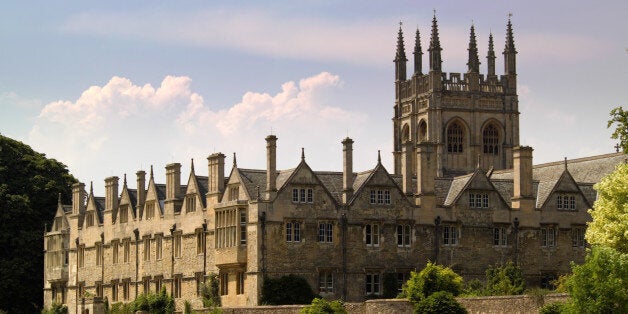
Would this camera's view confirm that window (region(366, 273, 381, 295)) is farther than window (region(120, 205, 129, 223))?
No

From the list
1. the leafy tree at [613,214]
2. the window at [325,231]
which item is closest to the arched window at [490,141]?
the window at [325,231]

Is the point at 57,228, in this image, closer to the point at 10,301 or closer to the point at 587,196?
the point at 10,301

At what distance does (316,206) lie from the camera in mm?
76812

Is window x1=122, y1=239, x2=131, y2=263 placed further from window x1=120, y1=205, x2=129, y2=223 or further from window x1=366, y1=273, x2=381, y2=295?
window x1=366, y1=273, x2=381, y2=295

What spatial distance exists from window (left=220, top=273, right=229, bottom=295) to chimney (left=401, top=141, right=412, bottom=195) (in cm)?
1081

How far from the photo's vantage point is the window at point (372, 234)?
257 ft

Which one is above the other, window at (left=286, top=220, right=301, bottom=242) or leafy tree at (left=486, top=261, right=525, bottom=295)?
window at (left=286, top=220, right=301, bottom=242)

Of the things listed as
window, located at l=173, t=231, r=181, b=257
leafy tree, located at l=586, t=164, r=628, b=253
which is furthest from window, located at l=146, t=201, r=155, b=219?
leafy tree, located at l=586, t=164, r=628, b=253

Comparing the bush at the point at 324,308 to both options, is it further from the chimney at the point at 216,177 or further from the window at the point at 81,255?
the window at the point at 81,255

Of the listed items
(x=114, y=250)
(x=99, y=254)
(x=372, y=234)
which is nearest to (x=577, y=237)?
(x=372, y=234)

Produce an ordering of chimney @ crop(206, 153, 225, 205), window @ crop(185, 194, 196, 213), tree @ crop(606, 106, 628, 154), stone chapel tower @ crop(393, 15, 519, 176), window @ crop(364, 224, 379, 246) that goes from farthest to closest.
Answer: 1. stone chapel tower @ crop(393, 15, 519, 176)
2. window @ crop(185, 194, 196, 213)
3. chimney @ crop(206, 153, 225, 205)
4. window @ crop(364, 224, 379, 246)
5. tree @ crop(606, 106, 628, 154)

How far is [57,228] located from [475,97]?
38.7 meters

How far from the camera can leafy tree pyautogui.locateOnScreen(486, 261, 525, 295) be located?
73.8 m

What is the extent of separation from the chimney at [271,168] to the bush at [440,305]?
1388cm
